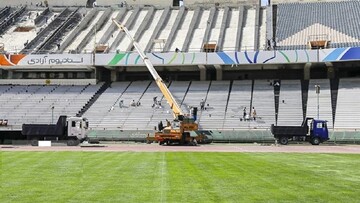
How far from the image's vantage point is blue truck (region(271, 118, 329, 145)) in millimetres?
48969

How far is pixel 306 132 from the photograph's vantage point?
162 ft

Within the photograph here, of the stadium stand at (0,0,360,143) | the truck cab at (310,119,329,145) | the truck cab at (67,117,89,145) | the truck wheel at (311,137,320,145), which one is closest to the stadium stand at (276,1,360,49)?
the stadium stand at (0,0,360,143)

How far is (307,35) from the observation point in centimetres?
6850

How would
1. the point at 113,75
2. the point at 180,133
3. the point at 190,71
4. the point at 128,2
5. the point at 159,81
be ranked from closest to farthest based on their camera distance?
the point at 180,133 < the point at 159,81 < the point at 190,71 < the point at 113,75 < the point at 128,2

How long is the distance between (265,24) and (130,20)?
68.2 feet

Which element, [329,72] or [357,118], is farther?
[329,72]

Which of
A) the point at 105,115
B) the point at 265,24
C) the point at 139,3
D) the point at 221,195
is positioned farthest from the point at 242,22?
the point at 221,195

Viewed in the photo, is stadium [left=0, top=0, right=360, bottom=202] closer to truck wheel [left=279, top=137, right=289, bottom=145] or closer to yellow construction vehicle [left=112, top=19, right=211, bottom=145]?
truck wheel [left=279, top=137, right=289, bottom=145]

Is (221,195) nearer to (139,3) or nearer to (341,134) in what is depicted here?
(341,134)

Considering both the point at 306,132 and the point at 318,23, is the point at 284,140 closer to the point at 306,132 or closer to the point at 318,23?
the point at 306,132

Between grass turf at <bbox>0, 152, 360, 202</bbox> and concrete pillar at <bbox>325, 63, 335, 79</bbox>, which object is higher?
concrete pillar at <bbox>325, 63, 335, 79</bbox>

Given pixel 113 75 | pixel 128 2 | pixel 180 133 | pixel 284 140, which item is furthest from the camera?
pixel 128 2

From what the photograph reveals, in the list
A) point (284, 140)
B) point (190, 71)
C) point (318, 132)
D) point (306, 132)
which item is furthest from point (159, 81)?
point (318, 132)

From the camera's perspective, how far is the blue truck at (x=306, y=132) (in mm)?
48969
